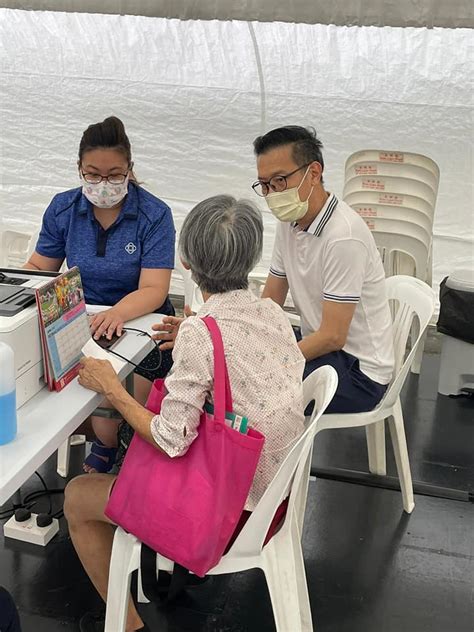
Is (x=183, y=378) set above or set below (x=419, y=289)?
above

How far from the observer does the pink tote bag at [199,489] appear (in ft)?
4.42

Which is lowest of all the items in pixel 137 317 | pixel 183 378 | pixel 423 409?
pixel 423 409

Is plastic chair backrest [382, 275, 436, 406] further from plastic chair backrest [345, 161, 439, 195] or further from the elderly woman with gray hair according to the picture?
plastic chair backrest [345, 161, 439, 195]

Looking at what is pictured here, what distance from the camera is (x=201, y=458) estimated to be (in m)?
1.37

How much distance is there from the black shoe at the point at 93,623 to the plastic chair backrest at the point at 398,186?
253 centimetres

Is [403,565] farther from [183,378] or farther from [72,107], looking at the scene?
[72,107]

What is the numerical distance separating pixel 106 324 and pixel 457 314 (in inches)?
77.3

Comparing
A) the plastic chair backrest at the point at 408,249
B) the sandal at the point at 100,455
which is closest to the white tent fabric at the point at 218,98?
the plastic chair backrest at the point at 408,249

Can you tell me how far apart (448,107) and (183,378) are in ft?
10.2

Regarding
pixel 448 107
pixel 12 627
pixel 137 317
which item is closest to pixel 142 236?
pixel 137 317

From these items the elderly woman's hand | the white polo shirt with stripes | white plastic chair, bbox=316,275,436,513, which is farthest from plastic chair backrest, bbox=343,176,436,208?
the elderly woman's hand

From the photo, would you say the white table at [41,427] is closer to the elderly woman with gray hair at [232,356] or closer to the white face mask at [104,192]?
the elderly woman with gray hair at [232,356]

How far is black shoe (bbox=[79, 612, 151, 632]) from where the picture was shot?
1.78 meters

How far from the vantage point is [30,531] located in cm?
214
